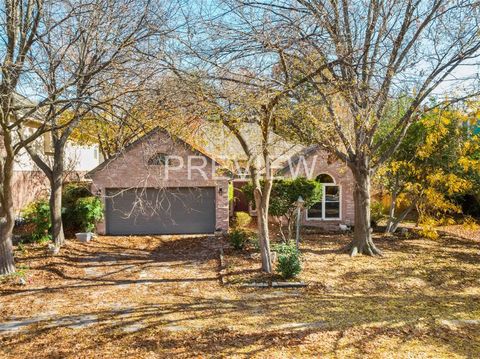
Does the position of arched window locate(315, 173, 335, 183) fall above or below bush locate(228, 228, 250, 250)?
above

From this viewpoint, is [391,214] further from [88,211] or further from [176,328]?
[176,328]

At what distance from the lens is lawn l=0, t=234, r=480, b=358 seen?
642 centimetres

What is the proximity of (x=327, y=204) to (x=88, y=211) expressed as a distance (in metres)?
10.7

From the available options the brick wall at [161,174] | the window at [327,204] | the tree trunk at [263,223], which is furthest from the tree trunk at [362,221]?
the window at [327,204]

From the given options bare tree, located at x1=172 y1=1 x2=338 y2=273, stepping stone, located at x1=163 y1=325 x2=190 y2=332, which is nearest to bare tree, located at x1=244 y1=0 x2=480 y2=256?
bare tree, located at x1=172 y1=1 x2=338 y2=273

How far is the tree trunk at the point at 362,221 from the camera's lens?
1341cm

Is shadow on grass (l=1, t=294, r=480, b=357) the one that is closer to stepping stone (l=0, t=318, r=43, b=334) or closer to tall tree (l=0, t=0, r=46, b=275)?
stepping stone (l=0, t=318, r=43, b=334)

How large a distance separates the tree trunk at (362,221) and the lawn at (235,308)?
1.80 ft

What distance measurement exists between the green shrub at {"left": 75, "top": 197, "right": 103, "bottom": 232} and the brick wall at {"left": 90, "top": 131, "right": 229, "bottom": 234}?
0.78 metres

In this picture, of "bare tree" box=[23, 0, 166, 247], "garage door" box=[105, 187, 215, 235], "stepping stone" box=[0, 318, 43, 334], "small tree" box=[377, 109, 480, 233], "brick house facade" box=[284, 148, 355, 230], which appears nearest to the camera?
"stepping stone" box=[0, 318, 43, 334]

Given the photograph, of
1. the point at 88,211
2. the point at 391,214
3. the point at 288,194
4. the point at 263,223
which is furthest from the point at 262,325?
the point at 391,214

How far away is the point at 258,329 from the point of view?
7102 millimetres

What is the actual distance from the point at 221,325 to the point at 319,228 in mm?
12743

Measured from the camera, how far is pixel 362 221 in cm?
1355
